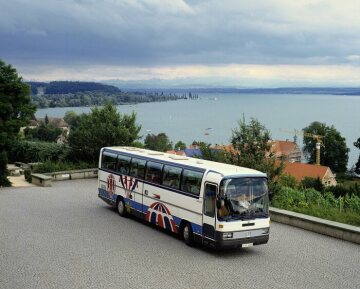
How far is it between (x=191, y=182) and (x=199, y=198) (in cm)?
73

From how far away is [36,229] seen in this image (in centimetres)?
1565

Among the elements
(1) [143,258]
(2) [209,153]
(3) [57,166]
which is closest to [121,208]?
(1) [143,258]

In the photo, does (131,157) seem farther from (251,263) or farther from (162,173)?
(251,263)

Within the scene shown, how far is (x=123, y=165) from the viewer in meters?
18.1

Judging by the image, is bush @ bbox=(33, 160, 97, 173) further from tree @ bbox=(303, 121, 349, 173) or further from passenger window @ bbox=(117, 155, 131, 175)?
tree @ bbox=(303, 121, 349, 173)

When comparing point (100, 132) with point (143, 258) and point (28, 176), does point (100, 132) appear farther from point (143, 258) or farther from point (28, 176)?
point (143, 258)

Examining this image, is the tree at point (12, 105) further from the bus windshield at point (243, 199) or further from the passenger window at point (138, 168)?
the bus windshield at point (243, 199)

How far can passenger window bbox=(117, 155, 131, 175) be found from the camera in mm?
17842

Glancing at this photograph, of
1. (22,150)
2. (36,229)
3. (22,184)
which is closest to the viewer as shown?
(36,229)

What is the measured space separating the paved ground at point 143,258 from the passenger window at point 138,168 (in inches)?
62.6

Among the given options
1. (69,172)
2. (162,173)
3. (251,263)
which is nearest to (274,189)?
(162,173)

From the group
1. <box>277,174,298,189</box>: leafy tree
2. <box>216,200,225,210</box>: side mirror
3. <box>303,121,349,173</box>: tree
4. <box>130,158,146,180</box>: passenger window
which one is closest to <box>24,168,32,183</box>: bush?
<box>130,158,146,180</box>: passenger window

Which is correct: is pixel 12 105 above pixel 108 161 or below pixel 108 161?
above

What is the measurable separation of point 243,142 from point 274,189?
8.44 ft
